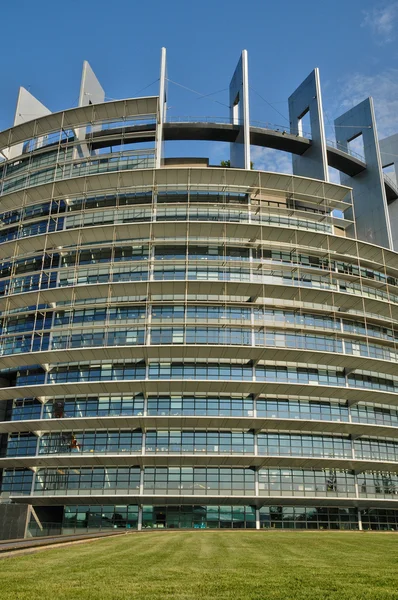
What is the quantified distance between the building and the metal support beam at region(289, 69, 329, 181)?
38 cm

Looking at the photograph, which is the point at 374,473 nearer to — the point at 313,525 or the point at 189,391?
the point at 313,525

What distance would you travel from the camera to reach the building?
4053 cm

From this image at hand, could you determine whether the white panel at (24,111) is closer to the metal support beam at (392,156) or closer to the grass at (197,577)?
the metal support beam at (392,156)

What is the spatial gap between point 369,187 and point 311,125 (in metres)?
8.82

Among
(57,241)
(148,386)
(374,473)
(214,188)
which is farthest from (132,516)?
(214,188)

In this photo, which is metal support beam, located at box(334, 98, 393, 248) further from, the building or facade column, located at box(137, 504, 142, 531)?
facade column, located at box(137, 504, 142, 531)

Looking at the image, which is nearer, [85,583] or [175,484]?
[85,583]

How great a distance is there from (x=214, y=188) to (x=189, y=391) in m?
18.7

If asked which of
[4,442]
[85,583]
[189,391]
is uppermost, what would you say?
[189,391]

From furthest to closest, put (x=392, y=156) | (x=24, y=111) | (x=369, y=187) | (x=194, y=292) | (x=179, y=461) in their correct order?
(x=392, y=156), (x=24, y=111), (x=369, y=187), (x=194, y=292), (x=179, y=461)

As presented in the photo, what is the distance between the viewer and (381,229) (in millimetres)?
52969

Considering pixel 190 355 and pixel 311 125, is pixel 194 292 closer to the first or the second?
pixel 190 355

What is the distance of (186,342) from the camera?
142 feet

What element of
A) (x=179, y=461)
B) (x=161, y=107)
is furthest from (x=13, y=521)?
(x=161, y=107)
